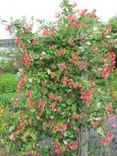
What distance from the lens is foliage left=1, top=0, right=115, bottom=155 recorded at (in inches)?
195

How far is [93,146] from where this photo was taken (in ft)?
17.9

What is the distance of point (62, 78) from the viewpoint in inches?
196

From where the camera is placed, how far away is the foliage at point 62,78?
4.96 metres

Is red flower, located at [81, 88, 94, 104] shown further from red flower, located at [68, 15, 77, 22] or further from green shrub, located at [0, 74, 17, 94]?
green shrub, located at [0, 74, 17, 94]

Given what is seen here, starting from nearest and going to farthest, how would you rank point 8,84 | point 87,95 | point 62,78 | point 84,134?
point 87,95 < point 62,78 < point 84,134 < point 8,84

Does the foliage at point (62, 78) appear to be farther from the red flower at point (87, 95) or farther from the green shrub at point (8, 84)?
the green shrub at point (8, 84)

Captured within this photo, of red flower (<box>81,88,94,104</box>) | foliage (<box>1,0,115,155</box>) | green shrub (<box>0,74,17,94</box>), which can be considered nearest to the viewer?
red flower (<box>81,88,94,104</box>)

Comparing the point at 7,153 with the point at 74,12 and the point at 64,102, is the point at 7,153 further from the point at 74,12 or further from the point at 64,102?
the point at 74,12

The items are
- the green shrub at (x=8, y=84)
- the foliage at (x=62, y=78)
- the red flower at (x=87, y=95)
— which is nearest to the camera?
the red flower at (x=87, y=95)

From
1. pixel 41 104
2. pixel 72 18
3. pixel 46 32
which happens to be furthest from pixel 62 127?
pixel 72 18

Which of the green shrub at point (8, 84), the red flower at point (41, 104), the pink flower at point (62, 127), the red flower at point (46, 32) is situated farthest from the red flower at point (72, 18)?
the green shrub at point (8, 84)

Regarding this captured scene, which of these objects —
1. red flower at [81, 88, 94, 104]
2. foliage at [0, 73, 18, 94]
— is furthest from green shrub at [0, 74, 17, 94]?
red flower at [81, 88, 94, 104]

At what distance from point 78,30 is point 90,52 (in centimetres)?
22

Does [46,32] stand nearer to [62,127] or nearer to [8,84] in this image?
[62,127]
